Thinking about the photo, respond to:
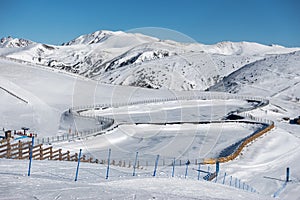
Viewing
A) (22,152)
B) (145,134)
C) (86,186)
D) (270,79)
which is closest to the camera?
(86,186)

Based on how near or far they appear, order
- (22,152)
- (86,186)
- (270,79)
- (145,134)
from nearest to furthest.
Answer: (86,186) → (22,152) → (145,134) → (270,79)

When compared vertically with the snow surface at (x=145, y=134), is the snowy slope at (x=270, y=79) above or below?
above

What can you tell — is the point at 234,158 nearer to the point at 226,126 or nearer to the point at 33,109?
the point at 226,126

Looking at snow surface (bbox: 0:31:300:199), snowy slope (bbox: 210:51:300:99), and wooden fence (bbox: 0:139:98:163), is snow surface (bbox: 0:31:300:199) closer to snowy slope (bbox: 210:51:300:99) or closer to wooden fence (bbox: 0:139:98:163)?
snowy slope (bbox: 210:51:300:99)

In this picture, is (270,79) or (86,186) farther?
(270,79)

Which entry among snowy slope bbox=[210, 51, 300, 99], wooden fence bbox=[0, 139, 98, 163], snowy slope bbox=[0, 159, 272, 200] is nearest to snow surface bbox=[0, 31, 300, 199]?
snowy slope bbox=[0, 159, 272, 200]

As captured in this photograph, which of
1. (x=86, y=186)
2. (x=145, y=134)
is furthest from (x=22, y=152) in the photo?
(x=145, y=134)

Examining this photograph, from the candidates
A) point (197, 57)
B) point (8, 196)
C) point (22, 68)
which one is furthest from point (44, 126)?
point (197, 57)

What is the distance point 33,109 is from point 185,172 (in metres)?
27.3

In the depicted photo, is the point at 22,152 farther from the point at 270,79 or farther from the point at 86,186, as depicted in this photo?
the point at 270,79

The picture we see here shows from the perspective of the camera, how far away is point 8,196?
26.3ft

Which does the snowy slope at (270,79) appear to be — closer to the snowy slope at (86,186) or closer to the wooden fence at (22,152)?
the wooden fence at (22,152)

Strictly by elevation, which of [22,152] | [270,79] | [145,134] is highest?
[270,79]

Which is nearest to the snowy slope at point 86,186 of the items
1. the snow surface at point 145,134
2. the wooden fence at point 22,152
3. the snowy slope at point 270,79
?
the snow surface at point 145,134
